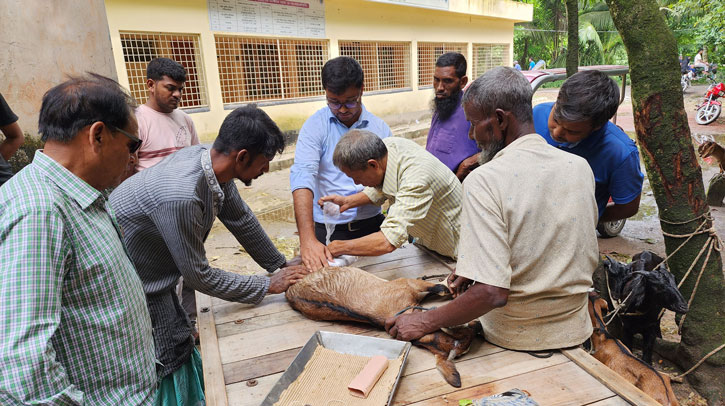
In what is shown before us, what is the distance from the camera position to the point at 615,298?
2.64 m

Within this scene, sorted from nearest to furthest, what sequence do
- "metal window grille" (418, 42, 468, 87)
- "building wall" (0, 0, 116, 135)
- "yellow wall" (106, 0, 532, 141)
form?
"building wall" (0, 0, 116, 135) < "yellow wall" (106, 0, 532, 141) < "metal window grille" (418, 42, 468, 87)

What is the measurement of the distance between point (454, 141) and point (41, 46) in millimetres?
3229

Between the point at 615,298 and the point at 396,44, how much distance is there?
454 inches

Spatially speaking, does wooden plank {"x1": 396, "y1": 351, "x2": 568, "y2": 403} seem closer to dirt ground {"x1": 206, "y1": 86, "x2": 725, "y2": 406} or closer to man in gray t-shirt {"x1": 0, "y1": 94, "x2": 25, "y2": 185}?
dirt ground {"x1": 206, "y1": 86, "x2": 725, "y2": 406}

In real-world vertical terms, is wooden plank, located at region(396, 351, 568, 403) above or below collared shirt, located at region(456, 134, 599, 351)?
below

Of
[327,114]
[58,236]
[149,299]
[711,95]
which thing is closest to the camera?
[58,236]

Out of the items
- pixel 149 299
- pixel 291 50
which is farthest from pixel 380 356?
pixel 291 50

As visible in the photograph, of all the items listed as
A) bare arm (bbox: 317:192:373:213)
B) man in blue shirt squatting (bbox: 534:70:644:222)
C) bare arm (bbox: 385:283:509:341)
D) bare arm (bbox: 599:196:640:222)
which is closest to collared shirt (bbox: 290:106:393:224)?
bare arm (bbox: 317:192:373:213)

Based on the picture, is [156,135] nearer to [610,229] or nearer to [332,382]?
[332,382]

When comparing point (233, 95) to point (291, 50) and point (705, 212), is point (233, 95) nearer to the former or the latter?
point (291, 50)

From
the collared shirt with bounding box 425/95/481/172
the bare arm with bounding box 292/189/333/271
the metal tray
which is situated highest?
the collared shirt with bounding box 425/95/481/172

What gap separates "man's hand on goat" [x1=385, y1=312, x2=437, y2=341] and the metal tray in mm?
80

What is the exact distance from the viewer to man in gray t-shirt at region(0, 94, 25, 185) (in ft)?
10.2

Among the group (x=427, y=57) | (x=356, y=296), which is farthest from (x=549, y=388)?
(x=427, y=57)
